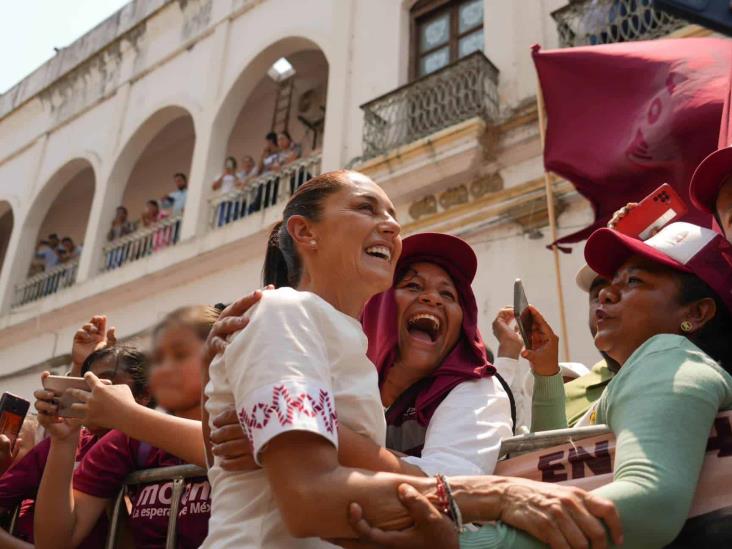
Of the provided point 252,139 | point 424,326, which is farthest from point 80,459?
point 252,139

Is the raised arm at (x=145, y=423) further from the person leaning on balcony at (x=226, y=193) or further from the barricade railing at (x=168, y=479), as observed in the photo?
the person leaning on balcony at (x=226, y=193)

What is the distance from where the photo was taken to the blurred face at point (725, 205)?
1.99m

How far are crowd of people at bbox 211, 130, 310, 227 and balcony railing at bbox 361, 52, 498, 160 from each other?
136cm

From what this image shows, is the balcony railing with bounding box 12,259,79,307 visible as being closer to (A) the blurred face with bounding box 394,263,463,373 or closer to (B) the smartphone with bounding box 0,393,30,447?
(B) the smartphone with bounding box 0,393,30,447

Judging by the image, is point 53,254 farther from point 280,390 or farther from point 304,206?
point 280,390

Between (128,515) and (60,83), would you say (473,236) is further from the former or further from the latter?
(60,83)

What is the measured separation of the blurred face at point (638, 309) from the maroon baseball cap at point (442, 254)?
470mm

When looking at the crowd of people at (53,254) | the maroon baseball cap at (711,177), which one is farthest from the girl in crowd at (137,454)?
the crowd of people at (53,254)

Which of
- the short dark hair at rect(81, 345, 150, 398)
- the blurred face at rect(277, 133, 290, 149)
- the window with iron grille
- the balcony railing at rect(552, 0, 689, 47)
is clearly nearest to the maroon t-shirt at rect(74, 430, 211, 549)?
the short dark hair at rect(81, 345, 150, 398)

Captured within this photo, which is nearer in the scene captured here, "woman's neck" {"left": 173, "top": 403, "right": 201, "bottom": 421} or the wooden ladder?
"woman's neck" {"left": 173, "top": 403, "right": 201, "bottom": 421}

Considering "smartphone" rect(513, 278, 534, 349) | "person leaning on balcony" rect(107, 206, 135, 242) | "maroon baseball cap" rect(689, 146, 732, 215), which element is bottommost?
"smartphone" rect(513, 278, 534, 349)

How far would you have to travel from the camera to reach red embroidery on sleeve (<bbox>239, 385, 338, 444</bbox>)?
49.1 inches

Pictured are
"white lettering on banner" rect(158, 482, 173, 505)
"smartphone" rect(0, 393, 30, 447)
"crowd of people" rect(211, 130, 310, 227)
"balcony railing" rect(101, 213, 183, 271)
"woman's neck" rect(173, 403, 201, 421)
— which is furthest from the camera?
"balcony railing" rect(101, 213, 183, 271)

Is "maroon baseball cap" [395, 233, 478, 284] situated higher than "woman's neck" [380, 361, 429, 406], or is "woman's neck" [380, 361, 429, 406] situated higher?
"maroon baseball cap" [395, 233, 478, 284]
